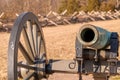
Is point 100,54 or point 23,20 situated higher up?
point 23,20

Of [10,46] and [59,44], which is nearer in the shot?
[10,46]

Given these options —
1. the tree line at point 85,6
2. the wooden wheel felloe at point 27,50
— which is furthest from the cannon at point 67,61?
the tree line at point 85,6

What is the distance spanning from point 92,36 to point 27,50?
1.27 m

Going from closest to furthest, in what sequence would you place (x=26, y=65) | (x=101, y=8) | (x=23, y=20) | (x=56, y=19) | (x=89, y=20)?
(x=23, y=20) < (x=26, y=65) < (x=56, y=19) < (x=89, y=20) < (x=101, y=8)

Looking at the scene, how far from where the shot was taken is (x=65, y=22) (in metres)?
31.0

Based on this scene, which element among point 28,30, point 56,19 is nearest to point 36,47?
point 28,30

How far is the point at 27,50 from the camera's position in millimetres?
6527

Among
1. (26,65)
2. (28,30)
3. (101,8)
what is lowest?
(26,65)

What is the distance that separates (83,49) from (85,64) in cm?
25

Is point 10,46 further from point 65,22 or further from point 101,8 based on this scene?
point 101,8

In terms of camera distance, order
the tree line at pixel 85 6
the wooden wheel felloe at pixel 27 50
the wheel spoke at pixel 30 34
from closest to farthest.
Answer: the wooden wheel felloe at pixel 27 50 < the wheel spoke at pixel 30 34 < the tree line at pixel 85 6

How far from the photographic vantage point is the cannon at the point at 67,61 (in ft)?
18.1

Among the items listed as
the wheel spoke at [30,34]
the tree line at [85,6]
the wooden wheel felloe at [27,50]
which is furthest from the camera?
the tree line at [85,6]

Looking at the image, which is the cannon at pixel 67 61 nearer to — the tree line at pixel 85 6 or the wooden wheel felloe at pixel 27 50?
the wooden wheel felloe at pixel 27 50
